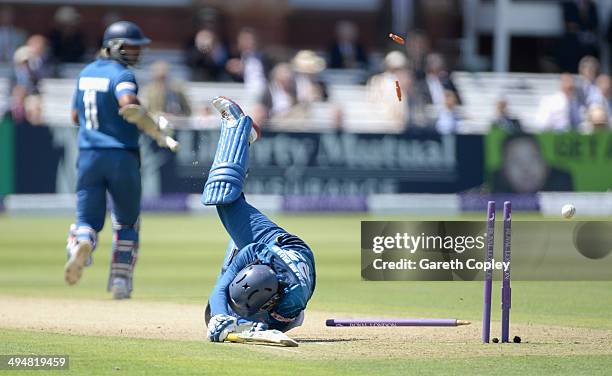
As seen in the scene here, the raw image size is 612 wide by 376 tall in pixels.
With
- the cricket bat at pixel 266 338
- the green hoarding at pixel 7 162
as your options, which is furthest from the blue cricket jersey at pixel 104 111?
the green hoarding at pixel 7 162

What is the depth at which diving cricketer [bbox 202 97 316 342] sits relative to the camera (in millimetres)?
8883

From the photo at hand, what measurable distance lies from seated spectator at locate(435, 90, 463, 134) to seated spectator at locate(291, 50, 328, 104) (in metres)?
2.13

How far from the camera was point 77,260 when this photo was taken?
1115 centimetres

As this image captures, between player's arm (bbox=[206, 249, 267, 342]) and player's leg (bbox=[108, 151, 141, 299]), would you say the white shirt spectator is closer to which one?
player's leg (bbox=[108, 151, 141, 299])

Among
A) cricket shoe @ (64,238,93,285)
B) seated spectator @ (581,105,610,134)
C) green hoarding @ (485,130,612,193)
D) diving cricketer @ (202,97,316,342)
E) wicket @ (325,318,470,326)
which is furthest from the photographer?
seated spectator @ (581,105,610,134)

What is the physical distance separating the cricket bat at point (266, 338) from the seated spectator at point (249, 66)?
16.1 meters

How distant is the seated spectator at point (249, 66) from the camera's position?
25062mm

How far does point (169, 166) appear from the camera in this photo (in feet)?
73.8

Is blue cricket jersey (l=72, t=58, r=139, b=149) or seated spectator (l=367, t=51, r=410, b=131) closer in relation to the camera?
blue cricket jersey (l=72, t=58, r=139, b=149)

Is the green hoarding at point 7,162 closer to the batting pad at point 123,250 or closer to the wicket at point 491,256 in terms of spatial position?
the batting pad at point 123,250

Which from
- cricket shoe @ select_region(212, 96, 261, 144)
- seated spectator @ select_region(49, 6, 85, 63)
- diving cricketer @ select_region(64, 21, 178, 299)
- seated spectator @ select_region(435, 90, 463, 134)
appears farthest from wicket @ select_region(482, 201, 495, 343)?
seated spectator @ select_region(49, 6, 85, 63)

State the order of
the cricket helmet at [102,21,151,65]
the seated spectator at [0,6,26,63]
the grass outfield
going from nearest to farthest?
1. the grass outfield
2. the cricket helmet at [102,21,151,65]
3. the seated spectator at [0,6,26,63]

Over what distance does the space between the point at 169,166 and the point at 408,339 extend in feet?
43.5

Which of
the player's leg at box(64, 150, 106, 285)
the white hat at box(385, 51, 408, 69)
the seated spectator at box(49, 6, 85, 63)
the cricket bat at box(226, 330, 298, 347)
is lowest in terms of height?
the cricket bat at box(226, 330, 298, 347)
